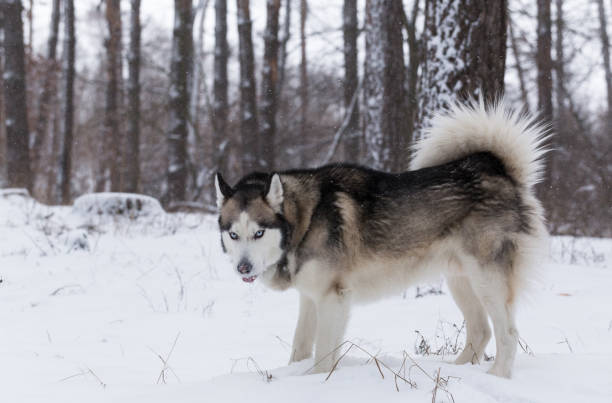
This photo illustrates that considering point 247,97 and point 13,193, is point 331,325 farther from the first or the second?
point 247,97

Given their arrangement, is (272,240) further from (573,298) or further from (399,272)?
(573,298)

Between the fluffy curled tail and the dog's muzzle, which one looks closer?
the dog's muzzle

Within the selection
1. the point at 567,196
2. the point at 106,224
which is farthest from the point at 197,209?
the point at 567,196

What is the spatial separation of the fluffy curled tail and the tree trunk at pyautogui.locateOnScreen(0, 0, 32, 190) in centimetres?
1131

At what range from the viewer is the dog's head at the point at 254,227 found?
3289 mm

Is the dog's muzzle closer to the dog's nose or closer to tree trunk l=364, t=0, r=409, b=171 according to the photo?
the dog's nose

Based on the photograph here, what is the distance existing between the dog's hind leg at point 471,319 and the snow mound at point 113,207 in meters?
6.80

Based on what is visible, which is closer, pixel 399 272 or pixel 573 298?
pixel 399 272

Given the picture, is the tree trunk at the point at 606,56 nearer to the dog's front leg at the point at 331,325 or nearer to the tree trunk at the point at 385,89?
the tree trunk at the point at 385,89

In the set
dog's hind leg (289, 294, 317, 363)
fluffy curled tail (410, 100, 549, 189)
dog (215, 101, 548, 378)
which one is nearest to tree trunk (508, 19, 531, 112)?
fluffy curled tail (410, 100, 549, 189)

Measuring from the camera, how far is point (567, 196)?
1316cm

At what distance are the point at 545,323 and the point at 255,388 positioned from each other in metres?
3.28

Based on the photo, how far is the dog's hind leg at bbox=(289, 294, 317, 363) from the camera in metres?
3.72

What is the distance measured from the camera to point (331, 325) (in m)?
3.38
